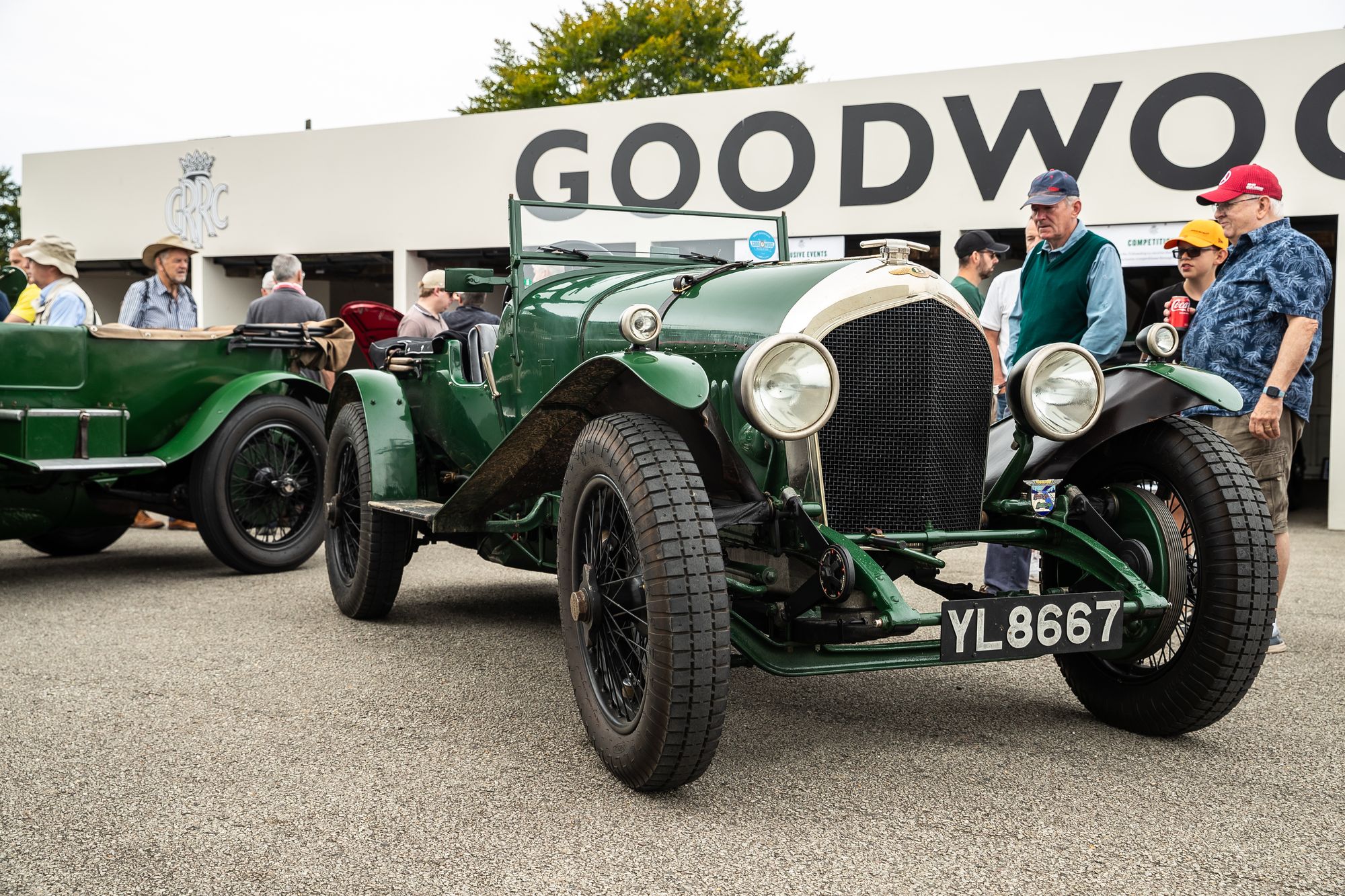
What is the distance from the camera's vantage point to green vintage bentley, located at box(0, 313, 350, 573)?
17.1 feet

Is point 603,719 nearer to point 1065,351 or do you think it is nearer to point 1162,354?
point 1065,351

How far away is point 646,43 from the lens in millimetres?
26281

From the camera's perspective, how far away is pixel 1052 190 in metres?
4.34

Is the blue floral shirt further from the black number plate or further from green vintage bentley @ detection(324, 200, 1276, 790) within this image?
the black number plate

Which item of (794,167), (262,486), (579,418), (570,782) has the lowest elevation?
(570,782)

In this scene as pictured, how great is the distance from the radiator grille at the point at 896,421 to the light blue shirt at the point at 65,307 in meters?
5.47

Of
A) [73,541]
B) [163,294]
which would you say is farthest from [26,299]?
[73,541]

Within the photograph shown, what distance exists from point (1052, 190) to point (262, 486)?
4.13 meters

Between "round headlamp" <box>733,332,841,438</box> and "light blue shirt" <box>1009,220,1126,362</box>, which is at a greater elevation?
"light blue shirt" <box>1009,220,1126,362</box>

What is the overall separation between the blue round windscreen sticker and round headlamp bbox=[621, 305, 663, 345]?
1.69 meters

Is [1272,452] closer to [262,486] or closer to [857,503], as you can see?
[857,503]

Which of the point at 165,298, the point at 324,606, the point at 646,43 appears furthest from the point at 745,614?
the point at 646,43

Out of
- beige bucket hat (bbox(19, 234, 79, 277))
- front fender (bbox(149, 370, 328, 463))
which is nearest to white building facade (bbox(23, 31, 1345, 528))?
beige bucket hat (bbox(19, 234, 79, 277))

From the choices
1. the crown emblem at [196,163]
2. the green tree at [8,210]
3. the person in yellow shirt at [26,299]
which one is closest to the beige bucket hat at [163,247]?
the person in yellow shirt at [26,299]
